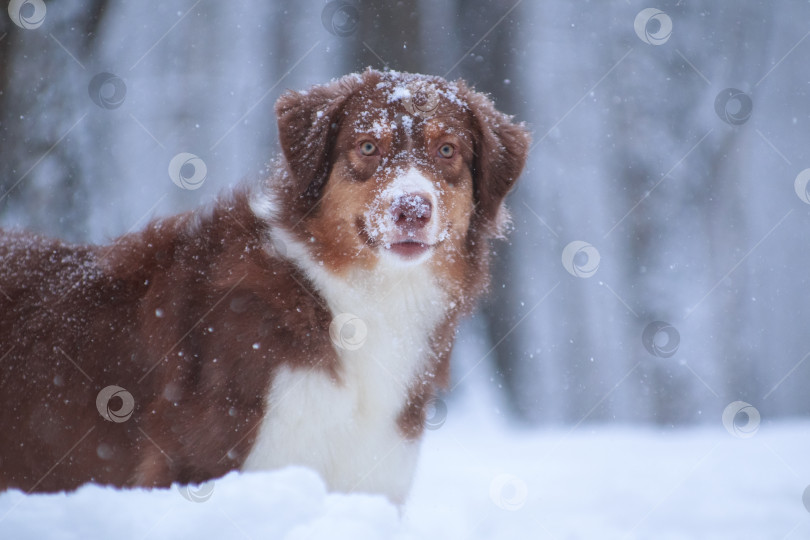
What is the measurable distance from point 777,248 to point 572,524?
172 inches

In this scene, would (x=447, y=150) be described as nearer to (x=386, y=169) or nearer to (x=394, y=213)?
(x=386, y=169)

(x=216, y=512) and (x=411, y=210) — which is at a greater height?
(x=411, y=210)

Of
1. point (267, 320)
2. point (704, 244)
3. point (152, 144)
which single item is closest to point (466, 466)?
point (267, 320)

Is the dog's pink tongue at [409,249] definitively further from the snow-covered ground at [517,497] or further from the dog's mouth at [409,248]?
the snow-covered ground at [517,497]

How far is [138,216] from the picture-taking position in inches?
246

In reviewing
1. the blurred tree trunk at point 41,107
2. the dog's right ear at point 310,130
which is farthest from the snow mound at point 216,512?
the blurred tree trunk at point 41,107

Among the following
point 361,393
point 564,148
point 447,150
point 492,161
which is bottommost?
point 361,393

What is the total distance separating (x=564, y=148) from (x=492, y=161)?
291 centimetres

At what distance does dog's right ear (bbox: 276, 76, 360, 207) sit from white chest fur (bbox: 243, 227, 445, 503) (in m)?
0.31

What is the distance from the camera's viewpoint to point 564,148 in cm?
644

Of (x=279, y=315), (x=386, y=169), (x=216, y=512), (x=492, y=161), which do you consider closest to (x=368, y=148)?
(x=386, y=169)

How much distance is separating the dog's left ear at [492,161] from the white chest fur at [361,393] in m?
0.51

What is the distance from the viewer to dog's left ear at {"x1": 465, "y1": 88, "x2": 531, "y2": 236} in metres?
3.72

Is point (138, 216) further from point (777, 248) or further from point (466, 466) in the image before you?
point (777, 248)
